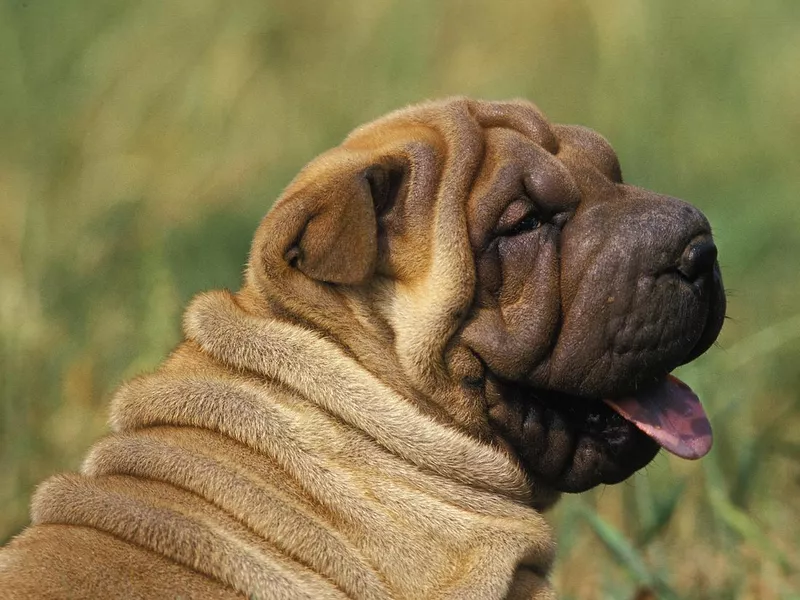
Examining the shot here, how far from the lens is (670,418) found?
161 inches

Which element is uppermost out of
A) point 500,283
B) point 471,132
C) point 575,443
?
point 471,132

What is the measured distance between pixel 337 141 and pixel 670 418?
4759mm

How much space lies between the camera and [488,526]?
366 centimetres

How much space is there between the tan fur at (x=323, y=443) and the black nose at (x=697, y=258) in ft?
2.13

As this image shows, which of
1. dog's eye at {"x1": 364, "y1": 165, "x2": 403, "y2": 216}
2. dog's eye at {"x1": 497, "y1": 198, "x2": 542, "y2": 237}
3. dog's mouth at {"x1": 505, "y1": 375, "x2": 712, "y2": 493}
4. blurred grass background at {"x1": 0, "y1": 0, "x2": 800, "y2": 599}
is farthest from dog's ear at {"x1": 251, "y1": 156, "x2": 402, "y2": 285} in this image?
blurred grass background at {"x1": 0, "y1": 0, "x2": 800, "y2": 599}

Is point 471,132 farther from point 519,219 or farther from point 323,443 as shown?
point 323,443

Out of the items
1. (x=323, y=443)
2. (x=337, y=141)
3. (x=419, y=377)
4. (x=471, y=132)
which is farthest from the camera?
(x=337, y=141)

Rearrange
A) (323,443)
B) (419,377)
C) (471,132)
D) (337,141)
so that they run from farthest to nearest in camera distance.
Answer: (337,141)
(471,132)
(419,377)
(323,443)

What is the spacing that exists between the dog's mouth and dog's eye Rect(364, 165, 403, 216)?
689 millimetres

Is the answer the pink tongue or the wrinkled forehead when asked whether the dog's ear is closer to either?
the wrinkled forehead

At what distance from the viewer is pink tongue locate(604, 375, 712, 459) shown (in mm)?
3994

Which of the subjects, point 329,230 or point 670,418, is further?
point 670,418

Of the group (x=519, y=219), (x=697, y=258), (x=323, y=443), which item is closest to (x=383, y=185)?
(x=519, y=219)

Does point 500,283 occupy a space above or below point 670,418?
above
